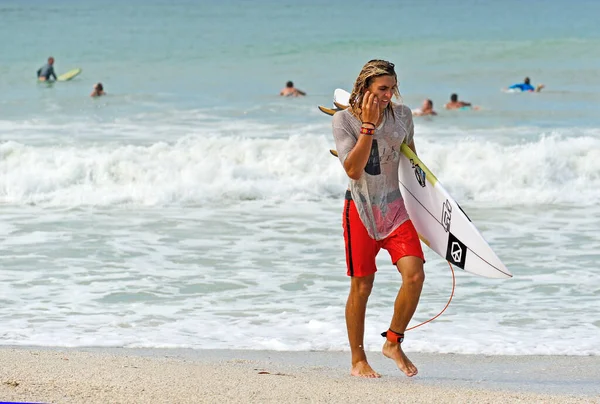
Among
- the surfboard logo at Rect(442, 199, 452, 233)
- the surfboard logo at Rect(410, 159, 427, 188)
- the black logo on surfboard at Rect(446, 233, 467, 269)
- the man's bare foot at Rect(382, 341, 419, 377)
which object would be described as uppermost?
the surfboard logo at Rect(410, 159, 427, 188)

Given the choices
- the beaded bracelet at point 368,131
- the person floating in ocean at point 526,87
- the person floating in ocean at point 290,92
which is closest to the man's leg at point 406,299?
the beaded bracelet at point 368,131

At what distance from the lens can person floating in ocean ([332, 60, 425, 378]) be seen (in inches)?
182

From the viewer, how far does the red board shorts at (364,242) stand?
4.75 meters

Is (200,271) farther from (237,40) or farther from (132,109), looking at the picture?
(237,40)

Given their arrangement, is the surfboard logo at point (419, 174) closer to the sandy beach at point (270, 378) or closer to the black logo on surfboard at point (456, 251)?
the black logo on surfboard at point (456, 251)

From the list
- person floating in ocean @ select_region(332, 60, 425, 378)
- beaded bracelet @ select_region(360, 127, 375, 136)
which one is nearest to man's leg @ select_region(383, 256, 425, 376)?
person floating in ocean @ select_region(332, 60, 425, 378)

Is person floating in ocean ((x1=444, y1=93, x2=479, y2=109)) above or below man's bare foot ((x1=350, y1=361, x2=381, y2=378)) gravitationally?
above

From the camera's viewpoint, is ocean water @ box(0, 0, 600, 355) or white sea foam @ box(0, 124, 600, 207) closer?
ocean water @ box(0, 0, 600, 355)

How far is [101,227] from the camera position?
10141mm

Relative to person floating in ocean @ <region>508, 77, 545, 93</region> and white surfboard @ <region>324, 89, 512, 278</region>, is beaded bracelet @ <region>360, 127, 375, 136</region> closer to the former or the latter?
white surfboard @ <region>324, 89, 512, 278</region>

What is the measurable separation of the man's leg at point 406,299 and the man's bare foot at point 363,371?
0.45ft

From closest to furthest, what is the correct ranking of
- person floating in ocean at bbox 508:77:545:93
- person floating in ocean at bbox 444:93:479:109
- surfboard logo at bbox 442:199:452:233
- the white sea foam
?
surfboard logo at bbox 442:199:452:233, the white sea foam, person floating in ocean at bbox 444:93:479:109, person floating in ocean at bbox 508:77:545:93

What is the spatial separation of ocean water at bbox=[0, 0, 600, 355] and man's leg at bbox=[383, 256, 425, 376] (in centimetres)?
105

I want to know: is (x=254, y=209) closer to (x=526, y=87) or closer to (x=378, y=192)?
(x=378, y=192)
